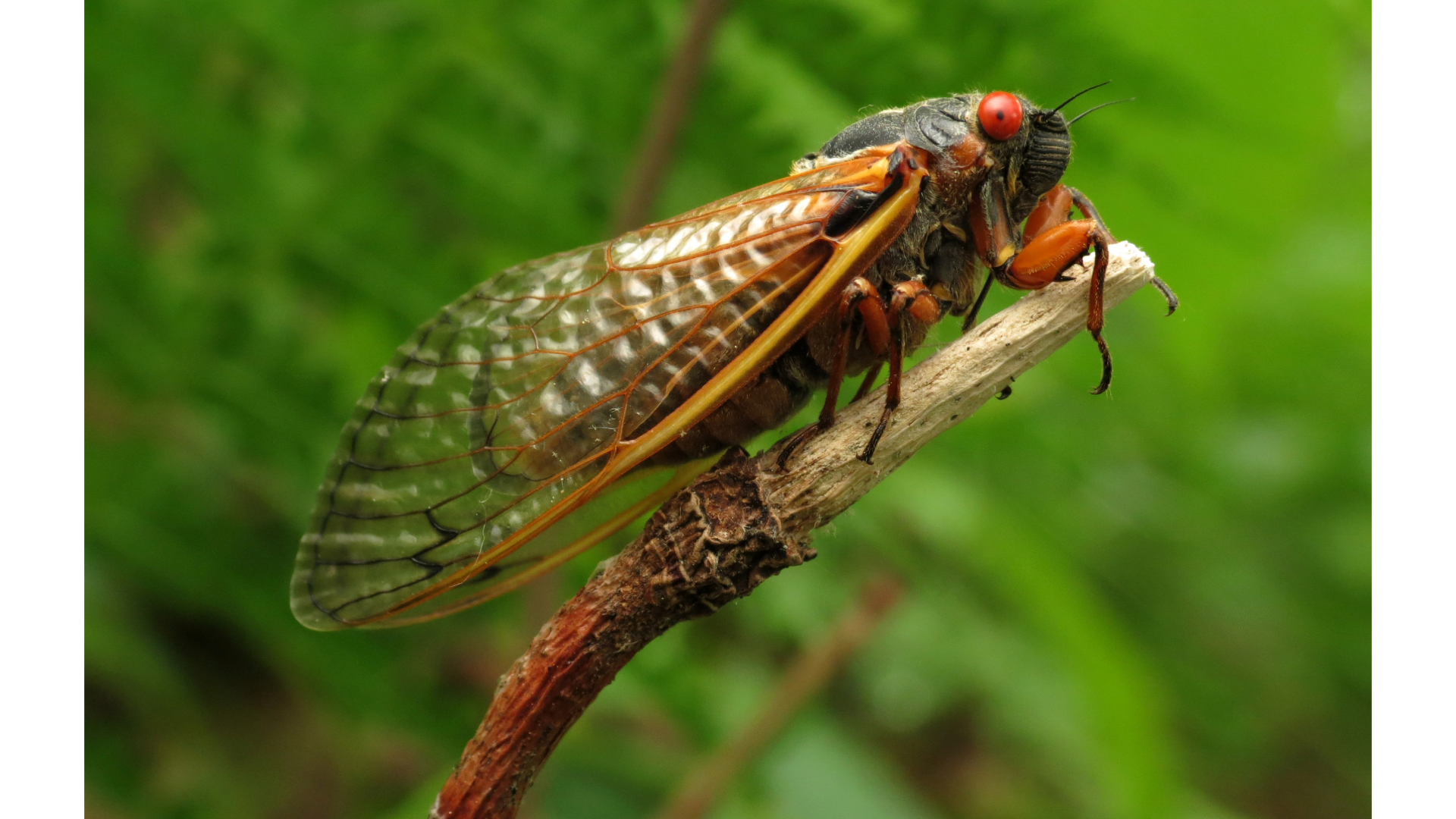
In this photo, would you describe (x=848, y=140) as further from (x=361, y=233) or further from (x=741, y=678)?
(x=741, y=678)

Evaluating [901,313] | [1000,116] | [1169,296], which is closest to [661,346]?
[901,313]

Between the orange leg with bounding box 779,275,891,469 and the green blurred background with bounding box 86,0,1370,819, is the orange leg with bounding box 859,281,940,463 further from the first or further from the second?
the green blurred background with bounding box 86,0,1370,819

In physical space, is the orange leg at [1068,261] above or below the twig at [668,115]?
below

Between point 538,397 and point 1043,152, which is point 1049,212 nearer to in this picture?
point 1043,152

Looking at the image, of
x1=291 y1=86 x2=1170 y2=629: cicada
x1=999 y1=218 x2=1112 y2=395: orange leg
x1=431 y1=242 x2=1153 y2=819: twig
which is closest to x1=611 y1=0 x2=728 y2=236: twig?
x1=291 y1=86 x2=1170 y2=629: cicada

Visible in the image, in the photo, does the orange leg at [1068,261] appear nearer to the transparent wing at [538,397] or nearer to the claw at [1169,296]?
the claw at [1169,296]

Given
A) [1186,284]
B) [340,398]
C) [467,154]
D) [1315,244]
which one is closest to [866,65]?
[1186,284]

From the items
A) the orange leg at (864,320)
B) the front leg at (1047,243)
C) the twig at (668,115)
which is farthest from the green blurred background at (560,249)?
the front leg at (1047,243)
